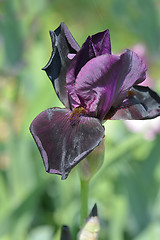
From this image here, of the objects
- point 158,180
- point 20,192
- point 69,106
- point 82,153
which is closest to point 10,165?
point 20,192

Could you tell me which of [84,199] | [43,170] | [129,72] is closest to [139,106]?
[129,72]

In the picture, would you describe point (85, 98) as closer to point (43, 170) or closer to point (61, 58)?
point (61, 58)

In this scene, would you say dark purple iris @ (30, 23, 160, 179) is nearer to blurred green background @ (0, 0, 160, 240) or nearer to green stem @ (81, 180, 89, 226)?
green stem @ (81, 180, 89, 226)

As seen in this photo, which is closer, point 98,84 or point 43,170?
point 98,84

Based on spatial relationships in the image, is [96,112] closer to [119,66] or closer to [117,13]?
[119,66]

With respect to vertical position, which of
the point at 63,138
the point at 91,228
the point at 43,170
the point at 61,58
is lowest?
the point at 43,170
